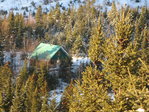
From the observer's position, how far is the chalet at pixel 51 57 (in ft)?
128

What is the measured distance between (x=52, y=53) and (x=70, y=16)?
25967 mm

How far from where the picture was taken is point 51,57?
128 feet

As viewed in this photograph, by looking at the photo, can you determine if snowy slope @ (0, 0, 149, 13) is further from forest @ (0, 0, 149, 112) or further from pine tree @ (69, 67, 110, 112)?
pine tree @ (69, 67, 110, 112)

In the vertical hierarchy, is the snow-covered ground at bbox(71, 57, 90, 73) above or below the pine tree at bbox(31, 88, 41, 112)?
below

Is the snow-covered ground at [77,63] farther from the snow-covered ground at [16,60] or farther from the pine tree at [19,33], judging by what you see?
the pine tree at [19,33]

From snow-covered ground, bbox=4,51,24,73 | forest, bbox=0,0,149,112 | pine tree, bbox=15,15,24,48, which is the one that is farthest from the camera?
pine tree, bbox=15,15,24,48

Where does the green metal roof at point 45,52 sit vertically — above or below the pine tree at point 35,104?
above

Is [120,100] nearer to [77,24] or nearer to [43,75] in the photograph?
[43,75]

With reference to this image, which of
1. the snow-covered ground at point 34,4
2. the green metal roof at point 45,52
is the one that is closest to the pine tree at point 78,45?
the green metal roof at point 45,52

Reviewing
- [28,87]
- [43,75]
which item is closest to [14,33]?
[43,75]

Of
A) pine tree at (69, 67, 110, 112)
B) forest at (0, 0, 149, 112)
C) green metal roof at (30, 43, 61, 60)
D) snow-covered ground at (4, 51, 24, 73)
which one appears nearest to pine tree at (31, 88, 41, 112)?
forest at (0, 0, 149, 112)

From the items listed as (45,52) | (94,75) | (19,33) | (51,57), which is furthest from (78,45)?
(94,75)

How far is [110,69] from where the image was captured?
35.2 feet

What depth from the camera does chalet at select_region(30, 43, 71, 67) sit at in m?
39.0
